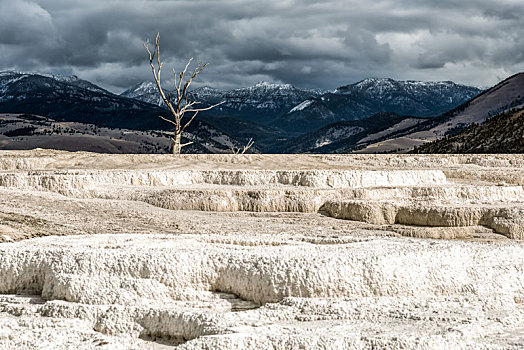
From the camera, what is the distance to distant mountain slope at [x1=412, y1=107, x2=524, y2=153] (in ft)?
169

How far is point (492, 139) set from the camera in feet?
180

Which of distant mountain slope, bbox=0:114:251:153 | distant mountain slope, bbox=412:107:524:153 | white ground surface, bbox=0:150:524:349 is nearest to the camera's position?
white ground surface, bbox=0:150:524:349

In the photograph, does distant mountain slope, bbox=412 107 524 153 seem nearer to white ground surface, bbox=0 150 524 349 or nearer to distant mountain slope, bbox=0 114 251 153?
white ground surface, bbox=0 150 524 349

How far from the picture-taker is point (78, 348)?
665 cm

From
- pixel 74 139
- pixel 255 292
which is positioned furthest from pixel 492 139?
pixel 74 139

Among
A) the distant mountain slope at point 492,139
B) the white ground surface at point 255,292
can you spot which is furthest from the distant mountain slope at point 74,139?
the white ground surface at point 255,292

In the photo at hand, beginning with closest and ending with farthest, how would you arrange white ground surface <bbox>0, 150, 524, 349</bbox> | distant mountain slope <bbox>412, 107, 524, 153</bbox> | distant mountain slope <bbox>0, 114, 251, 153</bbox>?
1. white ground surface <bbox>0, 150, 524, 349</bbox>
2. distant mountain slope <bbox>412, 107, 524, 153</bbox>
3. distant mountain slope <bbox>0, 114, 251, 153</bbox>

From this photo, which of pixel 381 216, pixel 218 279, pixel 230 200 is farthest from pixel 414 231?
pixel 218 279

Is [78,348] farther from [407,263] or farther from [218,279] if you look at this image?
[407,263]

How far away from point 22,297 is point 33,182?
404 inches

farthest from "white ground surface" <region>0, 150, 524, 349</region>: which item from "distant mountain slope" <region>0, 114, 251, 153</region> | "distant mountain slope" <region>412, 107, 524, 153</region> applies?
"distant mountain slope" <region>0, 114, 251, 153</region>

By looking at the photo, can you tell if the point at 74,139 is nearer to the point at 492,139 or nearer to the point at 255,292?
the point at 492,139

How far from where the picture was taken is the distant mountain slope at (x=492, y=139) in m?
51.4

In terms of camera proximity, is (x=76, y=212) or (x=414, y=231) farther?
(x=76, y=212)
